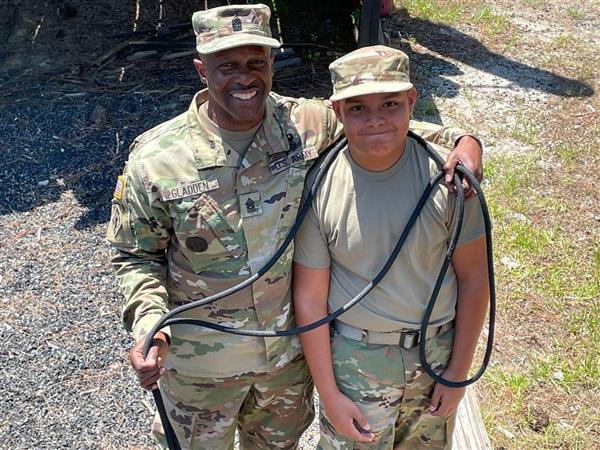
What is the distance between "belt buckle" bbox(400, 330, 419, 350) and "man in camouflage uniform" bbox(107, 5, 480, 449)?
1.23ft

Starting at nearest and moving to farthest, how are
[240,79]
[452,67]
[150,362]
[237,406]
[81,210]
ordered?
1. [150,362]
2. [240,79]
3. [237,406]
4. [81,210]
5. [452,67]

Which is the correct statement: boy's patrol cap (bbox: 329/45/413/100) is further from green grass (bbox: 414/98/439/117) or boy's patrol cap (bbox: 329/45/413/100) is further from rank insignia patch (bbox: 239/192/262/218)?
green grass (bbox: 414/98/439/117)

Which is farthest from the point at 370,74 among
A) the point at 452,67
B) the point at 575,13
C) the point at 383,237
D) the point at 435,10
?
the point at 575,13

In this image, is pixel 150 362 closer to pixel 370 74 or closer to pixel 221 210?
pixel 221 210

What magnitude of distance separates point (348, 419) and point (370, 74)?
41.9 inches

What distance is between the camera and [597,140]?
5.90 m

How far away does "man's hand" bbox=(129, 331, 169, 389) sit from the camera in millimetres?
1919

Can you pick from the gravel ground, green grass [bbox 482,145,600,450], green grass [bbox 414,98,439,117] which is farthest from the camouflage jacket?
green grass [bbox 414,98,439,117]

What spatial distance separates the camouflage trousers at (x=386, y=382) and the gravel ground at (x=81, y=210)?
1.08m

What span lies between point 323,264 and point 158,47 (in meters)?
5.39

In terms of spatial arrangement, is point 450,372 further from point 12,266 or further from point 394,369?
point 12,266

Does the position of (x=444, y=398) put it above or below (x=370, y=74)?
below

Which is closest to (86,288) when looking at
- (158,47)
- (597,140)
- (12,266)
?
(12,266)

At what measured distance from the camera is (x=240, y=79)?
2023 millimetres
